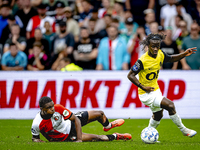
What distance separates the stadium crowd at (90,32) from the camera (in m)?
12.3

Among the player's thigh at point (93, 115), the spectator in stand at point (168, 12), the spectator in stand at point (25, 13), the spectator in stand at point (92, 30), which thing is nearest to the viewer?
the player's thigh at point (93, 115)

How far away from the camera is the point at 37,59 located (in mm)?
12867

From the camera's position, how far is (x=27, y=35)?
14055 millimetres

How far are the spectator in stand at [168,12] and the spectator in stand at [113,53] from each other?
2518mm

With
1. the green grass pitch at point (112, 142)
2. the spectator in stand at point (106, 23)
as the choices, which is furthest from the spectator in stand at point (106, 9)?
the green grass pitch at point (112, 142)

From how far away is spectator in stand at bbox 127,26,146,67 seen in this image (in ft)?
40.3

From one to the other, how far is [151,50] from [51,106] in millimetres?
2460

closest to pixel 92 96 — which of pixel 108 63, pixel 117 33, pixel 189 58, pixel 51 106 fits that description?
pixel 108 63

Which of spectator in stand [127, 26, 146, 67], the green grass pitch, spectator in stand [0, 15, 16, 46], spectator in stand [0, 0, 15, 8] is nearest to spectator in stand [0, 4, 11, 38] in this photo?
spectator in stand [0, 15, 16, 46]

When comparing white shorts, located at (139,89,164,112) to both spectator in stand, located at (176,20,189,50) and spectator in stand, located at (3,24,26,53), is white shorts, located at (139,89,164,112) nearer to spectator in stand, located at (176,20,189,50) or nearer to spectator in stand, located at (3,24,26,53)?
spectator in stand, located at (176,20,189,50)

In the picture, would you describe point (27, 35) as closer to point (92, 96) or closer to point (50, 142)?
point (92, 96)

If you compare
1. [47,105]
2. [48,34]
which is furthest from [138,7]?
[47,105]

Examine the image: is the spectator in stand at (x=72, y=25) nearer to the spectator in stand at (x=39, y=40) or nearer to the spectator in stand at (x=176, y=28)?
the spectator in stand at (x=39, y=40)

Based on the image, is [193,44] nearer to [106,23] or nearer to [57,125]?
[106,23]
